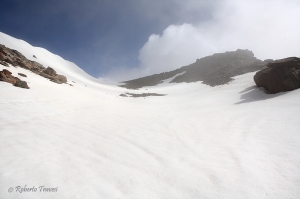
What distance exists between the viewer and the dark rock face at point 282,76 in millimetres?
8578

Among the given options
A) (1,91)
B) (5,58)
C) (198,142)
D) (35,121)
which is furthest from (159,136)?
(5,58)

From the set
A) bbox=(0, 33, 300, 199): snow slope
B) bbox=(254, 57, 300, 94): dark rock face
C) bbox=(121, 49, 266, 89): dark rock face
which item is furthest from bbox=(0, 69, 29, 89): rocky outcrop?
bbox=(121, 49, 266, 89): dark rock face

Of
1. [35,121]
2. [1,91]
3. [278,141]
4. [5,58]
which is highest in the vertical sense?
[5,58]

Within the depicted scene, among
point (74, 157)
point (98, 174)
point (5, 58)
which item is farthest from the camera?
point (5, 58)

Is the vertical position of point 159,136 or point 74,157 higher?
point 74,157

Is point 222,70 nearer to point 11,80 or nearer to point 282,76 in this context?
point 282,76

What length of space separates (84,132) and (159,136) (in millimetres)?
2418

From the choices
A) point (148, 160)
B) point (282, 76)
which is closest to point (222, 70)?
point (282, 76)

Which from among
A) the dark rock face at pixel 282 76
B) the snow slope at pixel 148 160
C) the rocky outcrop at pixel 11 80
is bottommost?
the snow slope at pixel 148 160

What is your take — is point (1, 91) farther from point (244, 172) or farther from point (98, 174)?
point (244, 172)

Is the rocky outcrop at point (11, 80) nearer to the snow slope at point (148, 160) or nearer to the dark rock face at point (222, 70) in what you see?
the snow slope at point (148, 160)

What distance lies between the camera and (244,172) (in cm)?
248

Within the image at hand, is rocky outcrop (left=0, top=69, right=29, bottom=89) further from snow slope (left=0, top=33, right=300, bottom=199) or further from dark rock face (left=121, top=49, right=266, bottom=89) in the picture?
dark rock face (left=121, top=49, right=266, bottom=89)

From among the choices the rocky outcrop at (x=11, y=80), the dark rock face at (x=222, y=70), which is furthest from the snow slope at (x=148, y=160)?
the dark rock face at (x=222, y=70)
